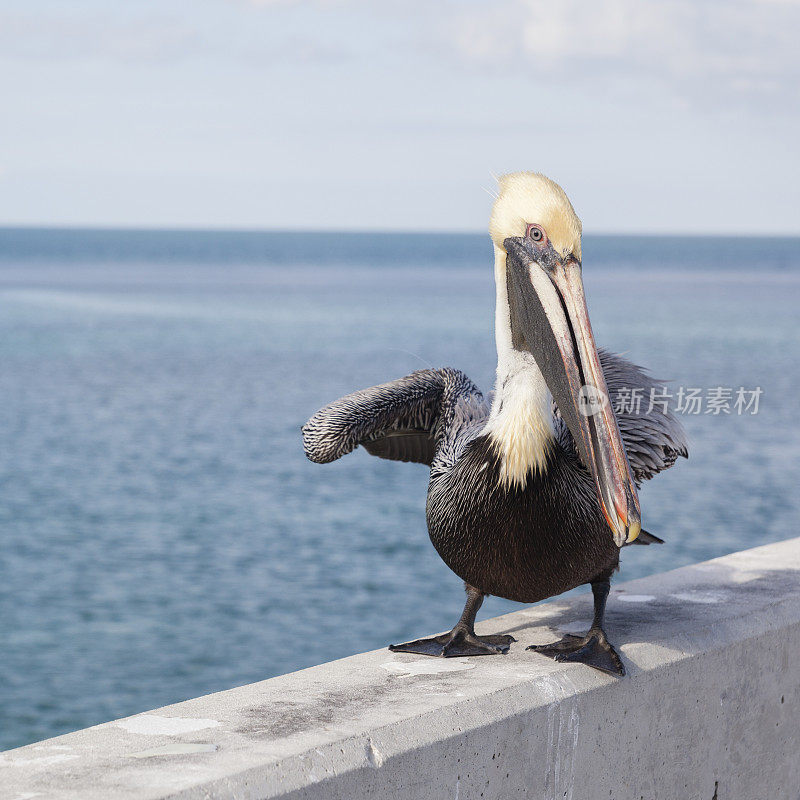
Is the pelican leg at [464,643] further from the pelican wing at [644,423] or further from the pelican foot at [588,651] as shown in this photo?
the pelican wing at [644,423]

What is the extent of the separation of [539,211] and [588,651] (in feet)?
3.52

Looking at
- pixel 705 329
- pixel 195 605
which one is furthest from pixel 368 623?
pixel 705 329

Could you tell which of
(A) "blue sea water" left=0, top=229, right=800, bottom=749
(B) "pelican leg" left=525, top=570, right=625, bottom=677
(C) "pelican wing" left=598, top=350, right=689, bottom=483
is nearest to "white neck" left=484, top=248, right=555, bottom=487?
(C) "pelican wing" left=598, top=350, right=689, bottom=483

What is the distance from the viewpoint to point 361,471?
14422mm

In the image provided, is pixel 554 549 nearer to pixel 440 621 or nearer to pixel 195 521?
pixel 440 621

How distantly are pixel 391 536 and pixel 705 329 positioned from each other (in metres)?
24.7

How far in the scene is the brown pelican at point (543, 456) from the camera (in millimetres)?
2699

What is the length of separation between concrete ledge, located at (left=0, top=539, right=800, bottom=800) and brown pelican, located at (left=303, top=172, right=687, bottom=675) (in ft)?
0.56

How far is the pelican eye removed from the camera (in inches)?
110

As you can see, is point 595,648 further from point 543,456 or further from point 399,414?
point 399,414

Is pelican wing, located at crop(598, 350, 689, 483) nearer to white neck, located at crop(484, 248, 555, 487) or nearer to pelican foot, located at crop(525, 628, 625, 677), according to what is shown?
white neck, located at crop(484, 248, 555, 487)

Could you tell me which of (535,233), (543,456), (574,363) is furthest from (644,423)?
(535,233)

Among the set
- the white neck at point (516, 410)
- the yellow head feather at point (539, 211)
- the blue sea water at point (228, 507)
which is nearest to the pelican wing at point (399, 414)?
the white neck at point (516, 410)

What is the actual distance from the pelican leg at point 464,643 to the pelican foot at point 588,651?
0.35 ft
